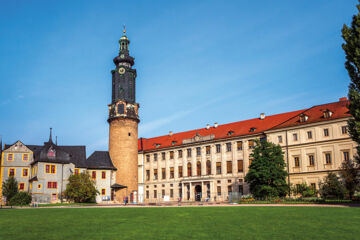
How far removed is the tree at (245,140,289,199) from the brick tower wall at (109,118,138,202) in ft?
90.6

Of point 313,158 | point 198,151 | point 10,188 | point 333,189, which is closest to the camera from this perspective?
point 333,189

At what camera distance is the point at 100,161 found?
66.8m

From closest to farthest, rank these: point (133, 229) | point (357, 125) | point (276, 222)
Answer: point (133, 229) → point (276, 222) → point (357, 125)

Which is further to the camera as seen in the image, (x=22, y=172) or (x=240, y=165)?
(x=240, y=165)

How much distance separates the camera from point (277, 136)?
5728 cm

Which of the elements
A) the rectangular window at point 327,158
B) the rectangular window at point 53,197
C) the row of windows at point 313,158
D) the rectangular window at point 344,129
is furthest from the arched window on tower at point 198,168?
the rectangular window at point 344,129

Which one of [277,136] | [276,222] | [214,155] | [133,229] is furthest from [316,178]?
[133,229]

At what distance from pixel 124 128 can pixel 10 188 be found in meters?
21.9

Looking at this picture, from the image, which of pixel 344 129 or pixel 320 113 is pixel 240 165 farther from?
pixel 344 129

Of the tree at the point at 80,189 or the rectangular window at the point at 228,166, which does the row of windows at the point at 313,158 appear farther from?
the tree at the point at 80,189

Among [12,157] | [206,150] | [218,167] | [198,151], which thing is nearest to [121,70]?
[198,151]

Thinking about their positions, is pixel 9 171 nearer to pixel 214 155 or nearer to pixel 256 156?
pixel 214 155

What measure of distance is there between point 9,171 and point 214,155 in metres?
34.0

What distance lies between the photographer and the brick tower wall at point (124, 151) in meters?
67.4
